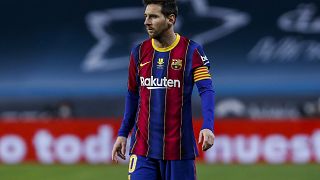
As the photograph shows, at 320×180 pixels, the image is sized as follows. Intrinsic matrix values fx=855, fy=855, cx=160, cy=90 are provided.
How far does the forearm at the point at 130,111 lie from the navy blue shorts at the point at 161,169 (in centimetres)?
28

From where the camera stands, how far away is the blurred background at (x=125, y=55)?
69.5 feet

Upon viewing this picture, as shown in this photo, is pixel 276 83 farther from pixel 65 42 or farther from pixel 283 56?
pixel 65 42

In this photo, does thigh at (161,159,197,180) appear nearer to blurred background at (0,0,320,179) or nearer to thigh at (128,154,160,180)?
thigh at (128,154,160,180)

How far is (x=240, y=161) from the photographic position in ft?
52.2

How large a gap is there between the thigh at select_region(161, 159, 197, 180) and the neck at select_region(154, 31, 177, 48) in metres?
0.85

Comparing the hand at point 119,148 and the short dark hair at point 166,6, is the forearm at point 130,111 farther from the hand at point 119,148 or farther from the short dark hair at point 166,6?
the short dark hair at point 166,6

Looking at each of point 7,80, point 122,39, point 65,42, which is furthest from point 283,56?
point 7,80

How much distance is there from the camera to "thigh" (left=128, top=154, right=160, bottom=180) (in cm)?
618

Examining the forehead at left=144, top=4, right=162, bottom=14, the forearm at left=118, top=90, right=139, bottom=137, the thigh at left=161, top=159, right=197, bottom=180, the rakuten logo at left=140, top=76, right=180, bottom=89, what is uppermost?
the forehead at left=144, top=4, right=162, bottom=14

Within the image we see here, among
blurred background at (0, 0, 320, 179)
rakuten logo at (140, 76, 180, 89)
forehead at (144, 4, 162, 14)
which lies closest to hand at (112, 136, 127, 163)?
rakuten logo at (140, 76, 180, 89)

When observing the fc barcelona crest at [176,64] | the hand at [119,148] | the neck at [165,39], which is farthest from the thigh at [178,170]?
the neck at [165,39]

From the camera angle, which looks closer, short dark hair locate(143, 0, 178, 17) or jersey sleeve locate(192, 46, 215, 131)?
jersey sleeve locate(192, 46, 215, 131)

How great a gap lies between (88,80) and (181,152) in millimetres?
16149

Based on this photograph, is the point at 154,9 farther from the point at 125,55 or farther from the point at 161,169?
the point at 125,55
